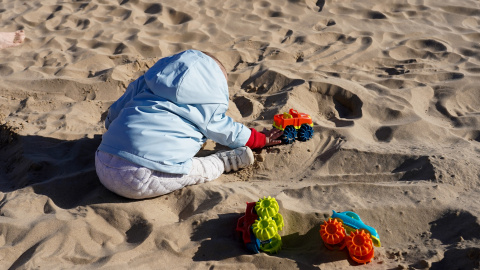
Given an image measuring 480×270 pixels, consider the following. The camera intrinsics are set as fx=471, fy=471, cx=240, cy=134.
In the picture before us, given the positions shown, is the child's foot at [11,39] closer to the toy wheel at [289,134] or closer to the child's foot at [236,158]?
the child's foot at [236,158]

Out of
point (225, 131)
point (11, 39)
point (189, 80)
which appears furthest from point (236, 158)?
point (11, 39)

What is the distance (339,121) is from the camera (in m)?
3.58

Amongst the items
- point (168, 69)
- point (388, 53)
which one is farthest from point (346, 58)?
point (168, 69)

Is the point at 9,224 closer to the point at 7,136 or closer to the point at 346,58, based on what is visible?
the point at 7,136

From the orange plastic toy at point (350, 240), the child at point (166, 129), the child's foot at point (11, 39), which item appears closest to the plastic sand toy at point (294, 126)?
the child at point (166, 129)

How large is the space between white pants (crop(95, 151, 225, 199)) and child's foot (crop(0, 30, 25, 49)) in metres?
3.00

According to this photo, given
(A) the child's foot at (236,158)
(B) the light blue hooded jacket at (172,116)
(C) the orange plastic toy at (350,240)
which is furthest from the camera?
(A) the child's foot at (236,158)

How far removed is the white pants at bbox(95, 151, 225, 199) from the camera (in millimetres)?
2605

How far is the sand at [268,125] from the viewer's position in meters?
2.37

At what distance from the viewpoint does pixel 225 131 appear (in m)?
2.92

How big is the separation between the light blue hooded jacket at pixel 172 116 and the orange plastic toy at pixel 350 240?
0.92 m

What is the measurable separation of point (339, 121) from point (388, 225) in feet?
4.18

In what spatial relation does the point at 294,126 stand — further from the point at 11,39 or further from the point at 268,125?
the point at 11,39

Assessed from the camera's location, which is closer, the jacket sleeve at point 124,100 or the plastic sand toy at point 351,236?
the plastic sand toy at point 351,236
